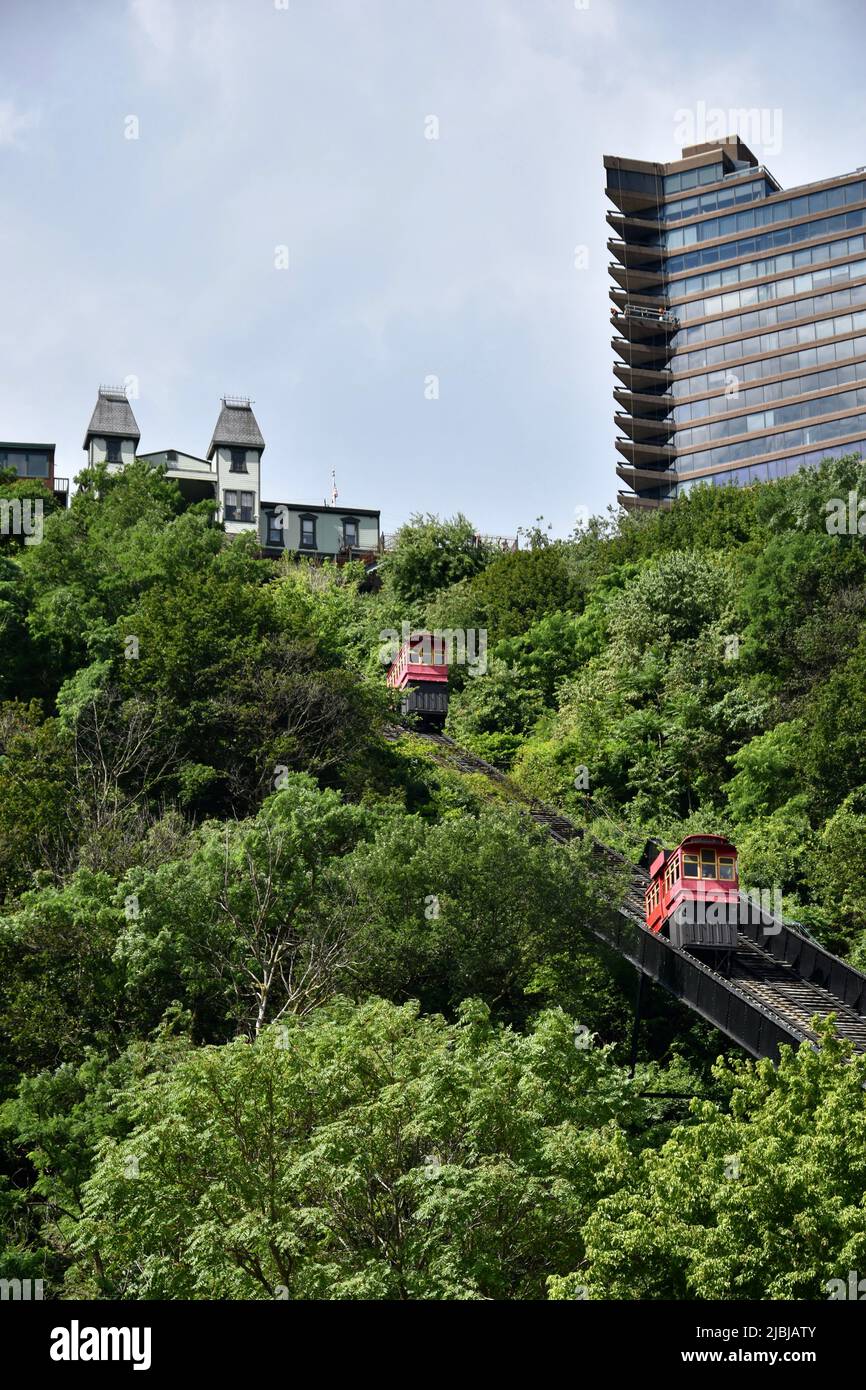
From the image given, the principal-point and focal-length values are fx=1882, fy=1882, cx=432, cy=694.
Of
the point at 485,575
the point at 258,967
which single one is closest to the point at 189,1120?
the point at 258,967

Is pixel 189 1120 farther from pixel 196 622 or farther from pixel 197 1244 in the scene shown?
pixel 196 622

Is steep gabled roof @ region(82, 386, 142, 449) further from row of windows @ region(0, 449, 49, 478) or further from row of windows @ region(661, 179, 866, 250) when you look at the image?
row of windows @ region(661, 179, 866, 250)

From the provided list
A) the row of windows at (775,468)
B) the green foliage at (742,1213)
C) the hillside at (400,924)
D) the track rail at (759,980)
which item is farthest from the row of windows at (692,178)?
the green foliage at (742,1213)

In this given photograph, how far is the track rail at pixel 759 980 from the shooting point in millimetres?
41688

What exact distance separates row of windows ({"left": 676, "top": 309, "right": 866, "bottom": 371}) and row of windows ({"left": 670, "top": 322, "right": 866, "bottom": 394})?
463 mm

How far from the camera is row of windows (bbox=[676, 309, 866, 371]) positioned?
131000 millimetres

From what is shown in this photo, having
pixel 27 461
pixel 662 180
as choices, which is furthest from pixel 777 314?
pixel 27 461

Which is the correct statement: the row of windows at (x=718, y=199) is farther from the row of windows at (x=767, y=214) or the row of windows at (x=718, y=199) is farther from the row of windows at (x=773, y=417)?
the row of windows at (x=773, y=417)

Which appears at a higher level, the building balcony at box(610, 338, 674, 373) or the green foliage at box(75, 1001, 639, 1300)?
the building balcony at box(610, 338, 674, 373)

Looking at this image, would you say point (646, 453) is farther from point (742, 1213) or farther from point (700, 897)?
point (742, 1213)

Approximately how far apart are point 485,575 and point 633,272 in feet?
189

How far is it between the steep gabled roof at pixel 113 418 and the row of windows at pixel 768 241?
46.1 metres

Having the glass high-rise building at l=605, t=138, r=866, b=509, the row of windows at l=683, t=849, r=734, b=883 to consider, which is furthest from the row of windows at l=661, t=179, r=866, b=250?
the row of windows at l=683, t=849, r=734, b=883

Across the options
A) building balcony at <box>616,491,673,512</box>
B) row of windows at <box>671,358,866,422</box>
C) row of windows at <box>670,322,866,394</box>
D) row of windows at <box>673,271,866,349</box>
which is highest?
row of windows at <box>673,271,866,349</box>
